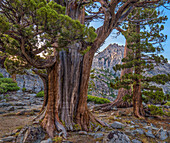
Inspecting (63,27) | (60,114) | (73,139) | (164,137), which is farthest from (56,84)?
(164,137)

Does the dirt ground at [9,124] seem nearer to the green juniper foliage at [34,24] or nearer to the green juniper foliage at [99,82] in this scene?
the green juniper foliage at [34,24]

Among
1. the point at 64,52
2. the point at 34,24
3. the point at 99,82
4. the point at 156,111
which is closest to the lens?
the point at 34,24

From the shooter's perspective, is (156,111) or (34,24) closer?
(34,24)

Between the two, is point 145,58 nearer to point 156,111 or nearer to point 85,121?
point 156,111

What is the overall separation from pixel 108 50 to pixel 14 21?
9730cm

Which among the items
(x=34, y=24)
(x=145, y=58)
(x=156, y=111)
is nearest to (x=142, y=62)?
(x=145, y=58)

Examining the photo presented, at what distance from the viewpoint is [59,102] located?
392 centimetres

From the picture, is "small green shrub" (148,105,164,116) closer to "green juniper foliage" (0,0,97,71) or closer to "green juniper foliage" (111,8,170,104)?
"green juniper foliage" (111,8,170,104)

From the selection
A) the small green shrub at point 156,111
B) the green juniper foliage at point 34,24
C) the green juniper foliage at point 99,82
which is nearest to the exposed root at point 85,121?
the green juniper foliage at point 34,24

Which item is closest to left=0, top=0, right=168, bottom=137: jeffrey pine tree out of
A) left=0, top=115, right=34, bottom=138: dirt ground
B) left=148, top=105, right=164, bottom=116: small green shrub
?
left=0, top=115, right=34, bottom=138: dirt ground

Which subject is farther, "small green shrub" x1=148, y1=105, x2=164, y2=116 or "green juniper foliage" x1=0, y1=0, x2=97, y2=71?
"small green shrub" x1=148, y1=105, x2=164, y2=116

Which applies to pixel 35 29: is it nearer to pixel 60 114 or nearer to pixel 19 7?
pixel 19 7

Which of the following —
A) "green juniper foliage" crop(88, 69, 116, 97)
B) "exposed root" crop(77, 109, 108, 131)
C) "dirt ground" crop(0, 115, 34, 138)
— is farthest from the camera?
"green juniper foliage" crop(88, 69, 116, 97)

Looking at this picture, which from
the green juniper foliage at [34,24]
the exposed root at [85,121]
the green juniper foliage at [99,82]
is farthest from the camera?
the green juniper foliage at [99,82]
